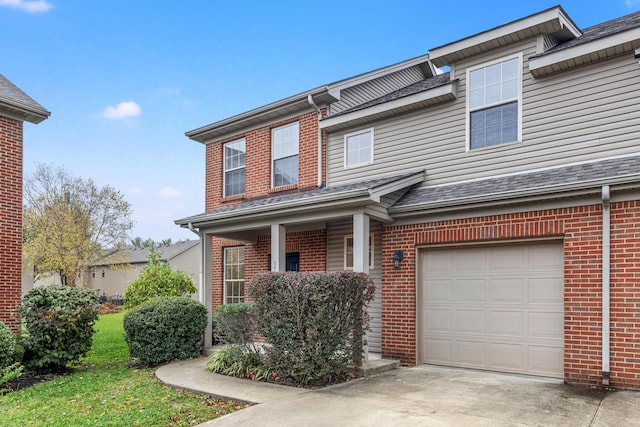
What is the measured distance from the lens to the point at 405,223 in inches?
327

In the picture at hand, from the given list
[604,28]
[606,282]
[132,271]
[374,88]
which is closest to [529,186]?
[606,282]

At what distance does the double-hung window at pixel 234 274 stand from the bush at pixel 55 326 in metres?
3.97

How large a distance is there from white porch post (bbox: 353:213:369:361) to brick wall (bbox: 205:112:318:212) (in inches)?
128

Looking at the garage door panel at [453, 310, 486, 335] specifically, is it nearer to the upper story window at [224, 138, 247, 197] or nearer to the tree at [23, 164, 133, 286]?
the upper story window at [224, 138, 247, 197]

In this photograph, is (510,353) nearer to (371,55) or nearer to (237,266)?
(237,266)

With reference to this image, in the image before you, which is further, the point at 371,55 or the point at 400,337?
the point at 371,55

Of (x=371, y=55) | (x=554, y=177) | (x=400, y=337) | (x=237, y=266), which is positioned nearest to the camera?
(x=554, y=177)

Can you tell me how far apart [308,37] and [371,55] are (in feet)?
11.1

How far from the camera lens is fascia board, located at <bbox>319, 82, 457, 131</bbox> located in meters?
8.58

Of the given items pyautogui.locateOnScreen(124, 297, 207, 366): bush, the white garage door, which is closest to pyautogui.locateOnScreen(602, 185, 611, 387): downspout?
the white garage door

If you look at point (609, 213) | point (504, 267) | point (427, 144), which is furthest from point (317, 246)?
point (609, 213)

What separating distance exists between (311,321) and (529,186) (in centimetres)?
379

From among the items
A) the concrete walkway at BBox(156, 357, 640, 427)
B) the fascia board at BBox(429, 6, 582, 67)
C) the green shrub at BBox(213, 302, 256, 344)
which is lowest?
the concrete walkway at BBox(156, 357, 640, 427)

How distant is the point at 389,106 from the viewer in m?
9.34
